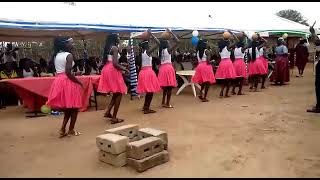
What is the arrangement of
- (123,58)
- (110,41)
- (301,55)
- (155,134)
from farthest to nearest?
(301,55) → (123,58) → (110,41) → (155,134)

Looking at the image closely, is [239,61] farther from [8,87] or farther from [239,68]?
[8,87]

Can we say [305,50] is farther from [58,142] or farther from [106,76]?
[58,142]

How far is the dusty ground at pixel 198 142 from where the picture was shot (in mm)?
4223

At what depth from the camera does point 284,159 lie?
442cm

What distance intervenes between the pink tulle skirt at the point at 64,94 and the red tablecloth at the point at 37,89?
7.54 feet

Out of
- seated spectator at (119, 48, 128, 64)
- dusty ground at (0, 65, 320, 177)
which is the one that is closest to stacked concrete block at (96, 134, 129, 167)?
dusty ground at (0, 65, 320, 177)

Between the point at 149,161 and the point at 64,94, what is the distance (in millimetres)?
2184

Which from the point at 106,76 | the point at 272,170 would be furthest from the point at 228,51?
the point at 272,170

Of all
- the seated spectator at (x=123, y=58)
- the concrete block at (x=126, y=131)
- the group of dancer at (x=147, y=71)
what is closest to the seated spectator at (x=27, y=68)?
the seated spectator at (x=123, y=58)

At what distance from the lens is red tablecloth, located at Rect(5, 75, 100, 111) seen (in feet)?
26.5

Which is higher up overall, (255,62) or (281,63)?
(255,62)

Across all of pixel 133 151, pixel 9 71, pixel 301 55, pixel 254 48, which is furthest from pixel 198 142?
pixel 301 55

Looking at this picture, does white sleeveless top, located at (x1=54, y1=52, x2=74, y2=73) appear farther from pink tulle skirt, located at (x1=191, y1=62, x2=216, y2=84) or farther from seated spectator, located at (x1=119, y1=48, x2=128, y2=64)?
seated spectator, located at (x1=119, y1=48, x2=128, y2=64)

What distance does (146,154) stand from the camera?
4328 mm
